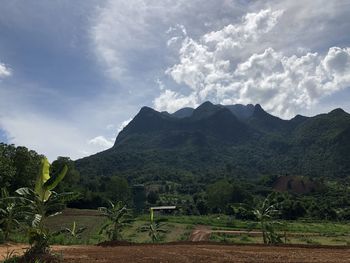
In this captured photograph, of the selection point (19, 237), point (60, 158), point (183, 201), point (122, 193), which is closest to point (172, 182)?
point (183, 201)

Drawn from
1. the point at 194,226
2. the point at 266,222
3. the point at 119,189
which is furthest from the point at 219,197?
the point at 266,222

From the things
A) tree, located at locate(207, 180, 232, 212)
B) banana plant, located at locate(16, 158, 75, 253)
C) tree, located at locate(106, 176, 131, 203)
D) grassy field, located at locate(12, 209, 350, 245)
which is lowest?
grassy field, located at locate(12, 209, 350, 245)

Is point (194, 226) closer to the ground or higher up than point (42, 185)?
closer to the ground

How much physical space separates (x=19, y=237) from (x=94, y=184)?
94212 mm

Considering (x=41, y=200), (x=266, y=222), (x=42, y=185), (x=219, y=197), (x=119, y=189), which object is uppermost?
(x=119, y=189)

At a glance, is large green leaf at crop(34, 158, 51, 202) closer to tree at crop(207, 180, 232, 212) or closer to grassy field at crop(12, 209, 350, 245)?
grassy field at crop(12, 209, 350, 245)

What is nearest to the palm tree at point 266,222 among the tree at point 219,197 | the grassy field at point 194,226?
the grassy field at point 194,226

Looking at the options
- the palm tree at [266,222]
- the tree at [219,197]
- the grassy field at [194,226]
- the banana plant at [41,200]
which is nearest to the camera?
the banana plant at [41,200]

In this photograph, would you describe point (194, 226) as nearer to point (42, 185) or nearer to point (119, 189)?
point (42, 185)

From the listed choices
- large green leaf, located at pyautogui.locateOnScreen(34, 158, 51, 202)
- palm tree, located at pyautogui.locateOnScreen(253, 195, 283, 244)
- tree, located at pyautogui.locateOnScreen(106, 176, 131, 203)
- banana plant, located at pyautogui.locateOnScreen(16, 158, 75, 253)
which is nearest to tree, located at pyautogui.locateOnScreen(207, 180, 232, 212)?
tree, located at pyautogui.locateOnScreen(106, 176, 131, 203)

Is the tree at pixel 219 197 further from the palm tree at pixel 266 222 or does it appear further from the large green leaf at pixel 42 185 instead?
the large green leaf at pixel 42 185

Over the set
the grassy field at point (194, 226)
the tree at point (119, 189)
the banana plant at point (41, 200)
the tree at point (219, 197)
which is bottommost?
the grassy field at point (194, 226)

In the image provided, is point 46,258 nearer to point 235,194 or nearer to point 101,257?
point 101,257

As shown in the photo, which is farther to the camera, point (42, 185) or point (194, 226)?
point (194, 226)
